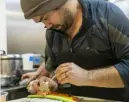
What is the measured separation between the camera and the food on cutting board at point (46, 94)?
96 centimetres

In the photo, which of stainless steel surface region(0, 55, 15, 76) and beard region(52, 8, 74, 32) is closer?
beard region(52, 8, 74, 32)

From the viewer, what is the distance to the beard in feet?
3.30

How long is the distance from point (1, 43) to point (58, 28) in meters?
1.03

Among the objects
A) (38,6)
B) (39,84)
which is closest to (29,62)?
(39,84)

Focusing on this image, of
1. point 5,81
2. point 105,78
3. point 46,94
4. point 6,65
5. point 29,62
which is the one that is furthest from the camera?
point 29,62

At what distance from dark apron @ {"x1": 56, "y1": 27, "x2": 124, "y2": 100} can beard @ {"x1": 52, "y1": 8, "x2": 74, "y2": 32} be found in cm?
11

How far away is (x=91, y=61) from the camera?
1086mm

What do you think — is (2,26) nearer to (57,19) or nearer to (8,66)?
(8,66)

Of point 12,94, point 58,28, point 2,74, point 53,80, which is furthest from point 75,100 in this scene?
point 2,74

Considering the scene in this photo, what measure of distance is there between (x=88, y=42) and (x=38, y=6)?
0.94 feet

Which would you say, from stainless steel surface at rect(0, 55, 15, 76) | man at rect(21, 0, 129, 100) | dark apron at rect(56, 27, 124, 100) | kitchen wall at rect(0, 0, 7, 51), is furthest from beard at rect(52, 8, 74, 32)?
kitchen wall at rect(0, 0, 7, 51)

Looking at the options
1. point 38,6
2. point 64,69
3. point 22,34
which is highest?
point 22,34

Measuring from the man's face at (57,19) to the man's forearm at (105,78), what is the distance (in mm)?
256

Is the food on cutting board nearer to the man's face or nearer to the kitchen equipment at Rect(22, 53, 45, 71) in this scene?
the man's face
